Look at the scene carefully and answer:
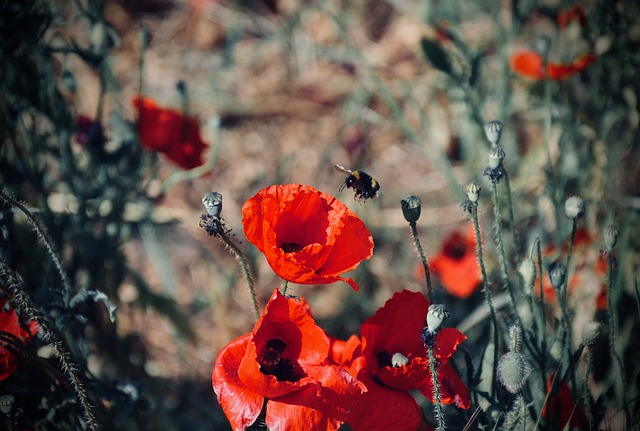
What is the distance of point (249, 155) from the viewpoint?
2.45 metres

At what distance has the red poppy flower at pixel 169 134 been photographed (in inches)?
56.8

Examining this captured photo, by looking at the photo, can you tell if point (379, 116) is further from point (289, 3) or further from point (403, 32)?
point (289, 3)

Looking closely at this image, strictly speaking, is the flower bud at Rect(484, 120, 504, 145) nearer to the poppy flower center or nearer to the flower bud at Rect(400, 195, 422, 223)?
the flower bud at Rect(400, 195, 422, 223)

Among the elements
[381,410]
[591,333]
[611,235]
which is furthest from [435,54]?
[381,410]

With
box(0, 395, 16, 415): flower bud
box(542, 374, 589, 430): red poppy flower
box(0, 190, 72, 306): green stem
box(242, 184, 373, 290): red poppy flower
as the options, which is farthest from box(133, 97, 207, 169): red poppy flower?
box(542, 374, 589, 430): red poppy flower

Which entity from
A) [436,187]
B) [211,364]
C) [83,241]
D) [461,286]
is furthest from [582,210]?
[436,187]

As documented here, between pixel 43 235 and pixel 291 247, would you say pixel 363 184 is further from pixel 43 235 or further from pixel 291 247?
pixel 43 235

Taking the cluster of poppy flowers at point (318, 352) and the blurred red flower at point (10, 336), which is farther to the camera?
Answer: the blurred red flower at point (10, 336)

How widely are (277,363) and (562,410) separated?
52cm

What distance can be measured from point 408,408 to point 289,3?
7.87 ft

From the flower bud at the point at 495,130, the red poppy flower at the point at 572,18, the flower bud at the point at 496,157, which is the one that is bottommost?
the flower bud at the point at 496,157

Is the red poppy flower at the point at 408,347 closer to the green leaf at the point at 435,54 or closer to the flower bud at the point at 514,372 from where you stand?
the flower bud at the point at 514,372

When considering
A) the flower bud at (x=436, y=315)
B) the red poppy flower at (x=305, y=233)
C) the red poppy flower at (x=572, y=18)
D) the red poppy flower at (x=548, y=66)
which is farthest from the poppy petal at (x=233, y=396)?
the red poppy flower at (x=572, y=18)

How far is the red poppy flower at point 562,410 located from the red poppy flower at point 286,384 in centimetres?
40
